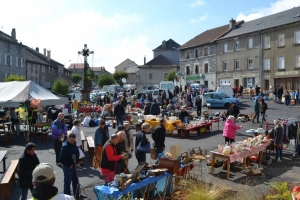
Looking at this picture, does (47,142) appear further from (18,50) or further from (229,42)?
(18,50)

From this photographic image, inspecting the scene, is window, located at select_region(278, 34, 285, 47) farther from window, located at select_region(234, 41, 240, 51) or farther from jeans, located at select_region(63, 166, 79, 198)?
jeans, located at select_region(63, 166, 79, 198)

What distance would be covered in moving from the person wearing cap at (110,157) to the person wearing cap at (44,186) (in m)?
2.75

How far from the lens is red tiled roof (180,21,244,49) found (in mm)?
45041

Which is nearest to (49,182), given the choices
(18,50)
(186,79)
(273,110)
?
(273,110)

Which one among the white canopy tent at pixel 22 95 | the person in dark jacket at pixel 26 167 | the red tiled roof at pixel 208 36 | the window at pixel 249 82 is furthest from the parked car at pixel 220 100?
the person in dark jacket at pixel 26 167

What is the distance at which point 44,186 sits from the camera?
3.99 meters

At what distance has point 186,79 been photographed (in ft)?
167

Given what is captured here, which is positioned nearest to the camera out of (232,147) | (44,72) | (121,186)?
(121,186)

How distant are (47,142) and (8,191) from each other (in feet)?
25.5

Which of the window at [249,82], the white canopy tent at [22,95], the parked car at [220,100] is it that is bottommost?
the parked car at [220,100]

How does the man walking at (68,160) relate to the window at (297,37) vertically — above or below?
below

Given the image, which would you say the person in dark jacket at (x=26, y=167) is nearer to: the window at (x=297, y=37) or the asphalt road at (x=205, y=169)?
the asphalt road at (x=205, y=169)

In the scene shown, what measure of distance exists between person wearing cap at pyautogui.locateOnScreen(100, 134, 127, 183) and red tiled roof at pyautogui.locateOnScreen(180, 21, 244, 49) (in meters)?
39.6

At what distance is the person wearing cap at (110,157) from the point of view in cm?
703
